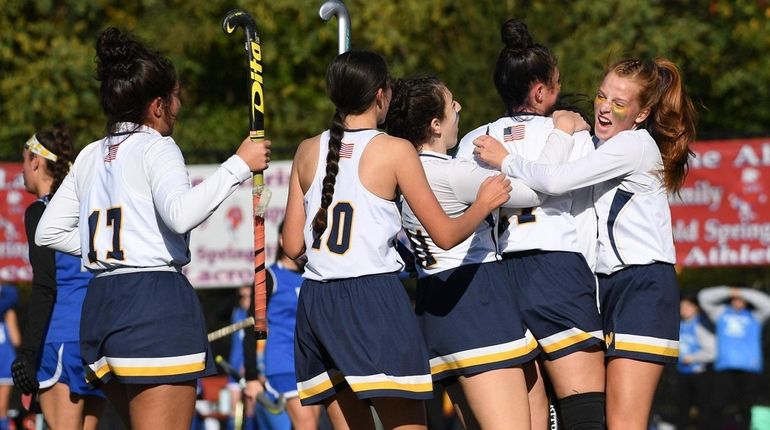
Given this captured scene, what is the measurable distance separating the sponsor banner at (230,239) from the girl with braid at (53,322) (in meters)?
4.41

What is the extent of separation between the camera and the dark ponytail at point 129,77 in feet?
16.2

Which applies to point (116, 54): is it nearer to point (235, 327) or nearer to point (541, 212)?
point (541, 212)

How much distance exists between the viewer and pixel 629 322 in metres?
5.12

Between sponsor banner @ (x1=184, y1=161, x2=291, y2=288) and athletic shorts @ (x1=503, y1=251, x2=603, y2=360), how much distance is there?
596cm

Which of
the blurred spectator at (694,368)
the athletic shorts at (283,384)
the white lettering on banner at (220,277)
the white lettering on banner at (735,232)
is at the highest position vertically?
the white lettering on banner at (735,232)

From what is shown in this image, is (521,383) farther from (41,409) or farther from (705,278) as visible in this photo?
(705,278)

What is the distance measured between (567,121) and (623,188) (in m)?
0.37

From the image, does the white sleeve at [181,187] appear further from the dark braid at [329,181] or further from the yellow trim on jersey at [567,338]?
the yellow trim on jersey at [567,338]

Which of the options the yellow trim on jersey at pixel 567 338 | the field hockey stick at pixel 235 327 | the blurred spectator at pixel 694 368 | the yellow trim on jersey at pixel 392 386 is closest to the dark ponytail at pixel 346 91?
the yellow trim on jersey at pixel 392 386

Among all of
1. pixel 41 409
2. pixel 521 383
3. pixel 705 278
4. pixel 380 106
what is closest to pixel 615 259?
pixel 521 383

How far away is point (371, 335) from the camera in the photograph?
4699 mm

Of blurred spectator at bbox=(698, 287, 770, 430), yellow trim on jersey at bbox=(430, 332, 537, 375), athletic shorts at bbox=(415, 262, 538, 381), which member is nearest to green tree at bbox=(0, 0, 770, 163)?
blurred spectator at bbox=(698, 287, 770, 430)

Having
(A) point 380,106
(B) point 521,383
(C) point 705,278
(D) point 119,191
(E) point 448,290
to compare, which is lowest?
(C) point 705,278

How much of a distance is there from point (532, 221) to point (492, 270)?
30 centimetres
